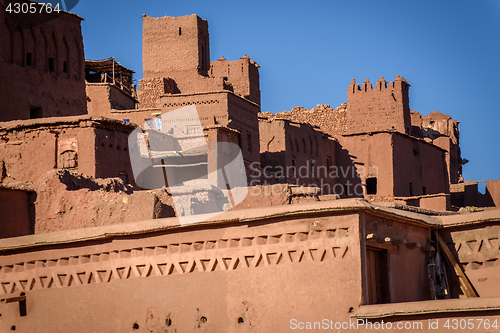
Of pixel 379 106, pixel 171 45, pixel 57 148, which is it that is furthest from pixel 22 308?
pixel 379 106

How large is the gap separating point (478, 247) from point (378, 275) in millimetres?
1549

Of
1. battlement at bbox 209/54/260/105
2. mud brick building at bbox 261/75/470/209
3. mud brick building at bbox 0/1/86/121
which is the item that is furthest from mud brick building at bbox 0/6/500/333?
battlement at bbox 209/54/260/105

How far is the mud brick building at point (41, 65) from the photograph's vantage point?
2295cm

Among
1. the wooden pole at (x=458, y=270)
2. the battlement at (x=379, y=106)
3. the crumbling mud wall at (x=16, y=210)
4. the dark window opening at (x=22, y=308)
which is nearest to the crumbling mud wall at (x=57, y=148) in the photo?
the crumbling mud wall at (x=16, y=210)

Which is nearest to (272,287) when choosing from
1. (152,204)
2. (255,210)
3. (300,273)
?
(300,273)

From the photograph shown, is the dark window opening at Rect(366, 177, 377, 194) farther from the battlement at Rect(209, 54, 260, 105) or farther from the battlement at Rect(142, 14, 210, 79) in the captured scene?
the battlement at Rect(142, 14, 210, 79)

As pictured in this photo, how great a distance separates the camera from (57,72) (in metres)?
25.0

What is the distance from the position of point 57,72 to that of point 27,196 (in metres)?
13.1

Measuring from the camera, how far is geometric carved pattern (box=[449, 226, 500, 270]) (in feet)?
29.0

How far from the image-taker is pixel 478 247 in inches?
354

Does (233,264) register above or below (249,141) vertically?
below

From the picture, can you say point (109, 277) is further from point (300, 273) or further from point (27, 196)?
point (27, 196)

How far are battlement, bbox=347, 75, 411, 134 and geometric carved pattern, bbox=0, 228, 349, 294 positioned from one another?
97.7 feet

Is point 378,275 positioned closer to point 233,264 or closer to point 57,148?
point 233,264
